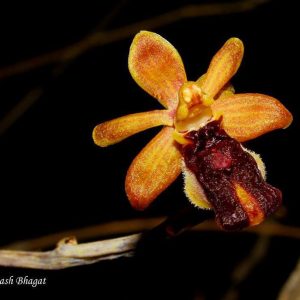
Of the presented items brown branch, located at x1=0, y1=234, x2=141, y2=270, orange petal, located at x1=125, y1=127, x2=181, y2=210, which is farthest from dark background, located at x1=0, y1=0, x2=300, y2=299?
orange petal, located at x1=125, y1=127, x2=181, y2=210

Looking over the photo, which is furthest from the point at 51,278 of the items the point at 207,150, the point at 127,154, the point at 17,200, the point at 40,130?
the point at 207,150

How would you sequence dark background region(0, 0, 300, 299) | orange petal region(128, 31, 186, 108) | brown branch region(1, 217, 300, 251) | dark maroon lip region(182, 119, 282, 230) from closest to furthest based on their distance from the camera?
dark maroon lip region(182, 119, 282, 230) < orange petal region(128, 31, 186, 108) < brown branch region(1, 217, 300, 251) < dark background region(0, 0, 300, 299)

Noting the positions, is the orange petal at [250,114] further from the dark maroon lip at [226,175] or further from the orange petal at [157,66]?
the orange petal at [157,66]

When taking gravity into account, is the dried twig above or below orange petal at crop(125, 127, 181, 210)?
below

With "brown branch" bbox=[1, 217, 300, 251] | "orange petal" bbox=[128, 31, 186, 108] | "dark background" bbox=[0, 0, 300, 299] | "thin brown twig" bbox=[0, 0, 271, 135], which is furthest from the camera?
"thin brown twig" bbox=[0, 0, 271, 135]

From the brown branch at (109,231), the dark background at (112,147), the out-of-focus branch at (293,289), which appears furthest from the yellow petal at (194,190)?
the dark background at (112,147)

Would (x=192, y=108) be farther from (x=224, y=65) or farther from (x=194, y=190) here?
(x=194, y=190)

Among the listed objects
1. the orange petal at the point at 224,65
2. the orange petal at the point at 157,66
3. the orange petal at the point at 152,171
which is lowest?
→ the orange petal at the point at 152,171

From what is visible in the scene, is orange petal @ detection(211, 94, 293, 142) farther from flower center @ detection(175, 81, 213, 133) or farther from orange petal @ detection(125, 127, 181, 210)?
orange petal @ detection(125, 127, 181, 210)
